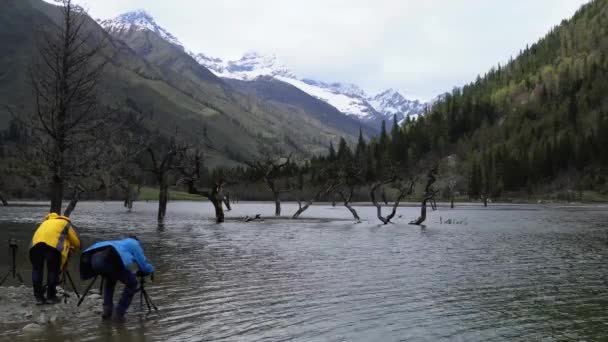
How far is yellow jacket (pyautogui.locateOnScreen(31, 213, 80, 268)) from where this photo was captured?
661 inches

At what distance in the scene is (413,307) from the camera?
19.9 metres

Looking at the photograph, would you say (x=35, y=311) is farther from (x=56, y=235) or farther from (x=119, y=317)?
(x=119, y=317)

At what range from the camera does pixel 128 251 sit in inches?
633

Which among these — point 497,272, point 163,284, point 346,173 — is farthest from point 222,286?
point 346,173

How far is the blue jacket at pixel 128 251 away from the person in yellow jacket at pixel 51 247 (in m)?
1.50

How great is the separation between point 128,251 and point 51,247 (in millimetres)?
2631

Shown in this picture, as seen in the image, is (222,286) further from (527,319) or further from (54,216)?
(527,319)

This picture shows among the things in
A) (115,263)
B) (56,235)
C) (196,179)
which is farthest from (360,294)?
(196,179)

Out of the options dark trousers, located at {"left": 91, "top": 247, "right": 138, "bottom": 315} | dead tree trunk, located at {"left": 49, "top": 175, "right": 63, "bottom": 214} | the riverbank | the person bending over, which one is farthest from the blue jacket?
dead tree trunk, located at {"left": 49, "top": 175, "right": 63, "bottom": 214}

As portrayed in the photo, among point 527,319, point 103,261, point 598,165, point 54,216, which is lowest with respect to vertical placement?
point 527,319

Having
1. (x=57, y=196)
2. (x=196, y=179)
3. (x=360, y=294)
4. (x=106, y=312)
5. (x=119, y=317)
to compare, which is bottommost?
(x=360, y=294)

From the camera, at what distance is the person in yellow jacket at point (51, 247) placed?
16.8 m

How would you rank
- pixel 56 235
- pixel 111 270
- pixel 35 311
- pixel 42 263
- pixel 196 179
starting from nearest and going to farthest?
pixel 111 270, pixel 56 235, pixel 35 311, pixel 42 263, pixel 196 179

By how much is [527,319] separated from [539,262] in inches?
666
